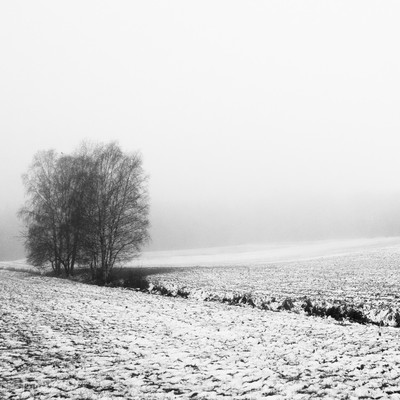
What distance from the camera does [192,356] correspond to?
10430 mm

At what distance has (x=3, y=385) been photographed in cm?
812

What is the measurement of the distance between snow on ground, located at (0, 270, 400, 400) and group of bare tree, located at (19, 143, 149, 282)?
21.1 metres

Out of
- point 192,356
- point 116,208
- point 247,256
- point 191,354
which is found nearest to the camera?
point 192,356

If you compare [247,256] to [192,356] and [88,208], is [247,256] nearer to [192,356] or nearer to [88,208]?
[88,208]

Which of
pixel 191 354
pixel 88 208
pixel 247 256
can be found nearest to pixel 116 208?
Answer: pixel 88 208

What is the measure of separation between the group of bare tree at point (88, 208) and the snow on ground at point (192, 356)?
21.1 m

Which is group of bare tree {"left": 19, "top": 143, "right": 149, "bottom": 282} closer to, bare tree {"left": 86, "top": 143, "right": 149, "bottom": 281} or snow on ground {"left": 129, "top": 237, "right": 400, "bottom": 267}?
bare tree {"left": 86, "top": 143, "right": 149, "bottom": 281}

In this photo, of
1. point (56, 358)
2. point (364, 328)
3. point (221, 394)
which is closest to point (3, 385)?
point (56, 358)

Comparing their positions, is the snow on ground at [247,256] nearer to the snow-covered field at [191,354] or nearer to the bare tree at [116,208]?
the bare tree at [116,208]

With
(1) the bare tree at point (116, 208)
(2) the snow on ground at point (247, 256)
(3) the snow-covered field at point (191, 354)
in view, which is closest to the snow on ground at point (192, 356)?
(3) the snow-covered field at point (191, 354)

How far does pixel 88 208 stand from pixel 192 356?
31.0 meters

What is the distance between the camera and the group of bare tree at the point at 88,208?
126 ft

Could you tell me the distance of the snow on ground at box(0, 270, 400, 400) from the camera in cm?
770

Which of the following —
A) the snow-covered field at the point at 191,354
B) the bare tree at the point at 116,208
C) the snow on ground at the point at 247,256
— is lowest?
the snow on ground at the point at 247,256
